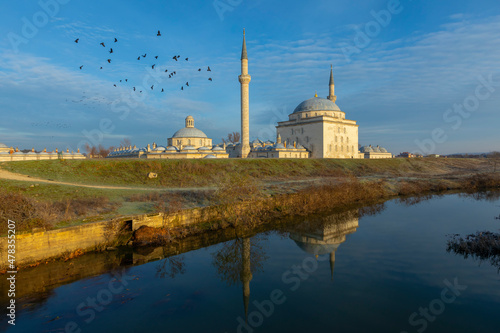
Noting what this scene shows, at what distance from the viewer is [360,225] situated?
1831 cm

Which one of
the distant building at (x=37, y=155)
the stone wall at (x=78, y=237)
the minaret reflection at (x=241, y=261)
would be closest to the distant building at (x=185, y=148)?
the distant building at (x=37, y=155)

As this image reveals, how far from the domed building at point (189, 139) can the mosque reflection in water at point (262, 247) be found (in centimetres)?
4489

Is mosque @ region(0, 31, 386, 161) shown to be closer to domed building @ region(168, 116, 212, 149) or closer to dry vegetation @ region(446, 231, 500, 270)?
domed building @ region(168, 116, 212, 149)

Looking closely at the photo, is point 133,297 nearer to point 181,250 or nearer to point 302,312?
point 181,250

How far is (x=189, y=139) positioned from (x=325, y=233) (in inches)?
1899

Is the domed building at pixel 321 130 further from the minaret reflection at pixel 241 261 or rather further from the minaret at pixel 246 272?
the minaret at pixel 246 272

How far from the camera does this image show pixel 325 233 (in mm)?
16641

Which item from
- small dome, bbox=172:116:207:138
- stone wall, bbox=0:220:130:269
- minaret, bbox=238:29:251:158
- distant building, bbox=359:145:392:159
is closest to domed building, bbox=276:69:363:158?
distant building, bbox=359:145:392:159

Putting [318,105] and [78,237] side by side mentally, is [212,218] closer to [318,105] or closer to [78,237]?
[78,237]

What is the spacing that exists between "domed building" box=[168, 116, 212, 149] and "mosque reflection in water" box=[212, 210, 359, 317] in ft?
147

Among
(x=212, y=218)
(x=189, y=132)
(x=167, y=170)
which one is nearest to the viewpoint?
(x=212, y=218)

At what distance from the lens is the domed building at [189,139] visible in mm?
60597

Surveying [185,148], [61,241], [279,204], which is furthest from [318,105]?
[61,241]

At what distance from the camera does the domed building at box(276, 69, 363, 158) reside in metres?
56.5
